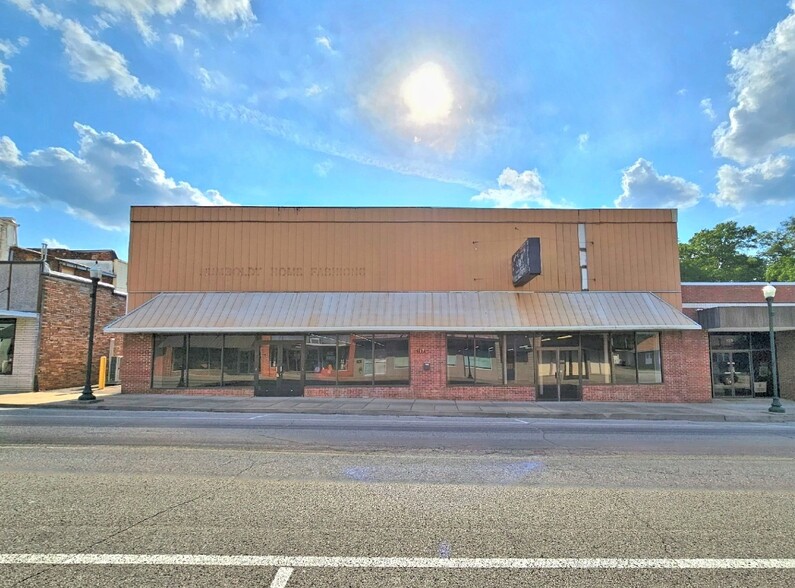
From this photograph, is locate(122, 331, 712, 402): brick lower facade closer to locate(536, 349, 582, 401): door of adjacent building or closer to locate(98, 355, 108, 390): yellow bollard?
locate(536, 349, 582, 401): door of adjacent building

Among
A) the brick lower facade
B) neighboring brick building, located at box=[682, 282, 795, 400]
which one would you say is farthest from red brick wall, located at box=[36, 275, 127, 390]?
neighboring brick building, located at box=[682, 282, 795, 400]

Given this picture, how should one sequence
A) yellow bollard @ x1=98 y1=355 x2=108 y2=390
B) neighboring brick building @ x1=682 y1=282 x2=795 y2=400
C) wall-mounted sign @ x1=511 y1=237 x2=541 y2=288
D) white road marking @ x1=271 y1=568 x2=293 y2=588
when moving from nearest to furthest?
white road marking @ x1=271 y1=568 x2=293 y2=588 → wall-mounted sign @ x1=511 y1=237 x2=541 y2=288 → neighboring brick building @ x1=682 y1=282 x2=795 y2=400 → yellow bollard @ x1=98 y1=355 x2=108 y2=390

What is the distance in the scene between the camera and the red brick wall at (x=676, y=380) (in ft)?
61.4

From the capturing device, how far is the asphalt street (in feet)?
12.2

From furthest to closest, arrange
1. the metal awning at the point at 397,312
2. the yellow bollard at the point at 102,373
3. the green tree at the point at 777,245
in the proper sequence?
the green tree at the point at 777,245
the yellow bollard at the point at 102,373
the metal awning at the point at 397,312

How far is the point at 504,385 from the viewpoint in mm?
18672

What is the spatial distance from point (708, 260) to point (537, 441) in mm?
48408

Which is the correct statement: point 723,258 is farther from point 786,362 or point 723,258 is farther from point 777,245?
point 786,362

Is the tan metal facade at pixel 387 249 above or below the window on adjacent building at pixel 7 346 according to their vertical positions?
above

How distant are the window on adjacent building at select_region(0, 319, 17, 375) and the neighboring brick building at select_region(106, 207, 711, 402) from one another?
188 inches

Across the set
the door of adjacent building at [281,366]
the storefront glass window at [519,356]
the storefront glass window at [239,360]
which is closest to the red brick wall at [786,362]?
the storefront glass window at [519,356]

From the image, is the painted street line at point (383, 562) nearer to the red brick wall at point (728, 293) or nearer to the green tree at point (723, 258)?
the red brick wall at point (728, 293)

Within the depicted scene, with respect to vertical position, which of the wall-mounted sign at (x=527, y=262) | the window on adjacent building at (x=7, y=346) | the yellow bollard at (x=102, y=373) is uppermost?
the wall-mounted sign at (x=527, y=262)

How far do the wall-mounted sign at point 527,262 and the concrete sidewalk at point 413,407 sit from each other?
4.76 metres
